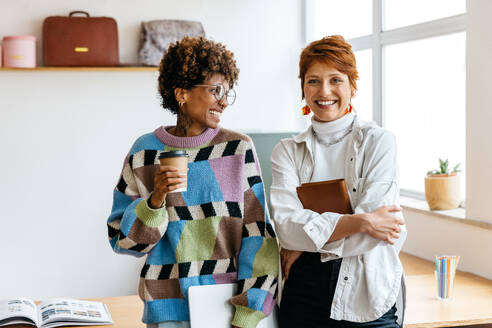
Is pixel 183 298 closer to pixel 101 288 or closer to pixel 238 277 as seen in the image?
pixel 238 277

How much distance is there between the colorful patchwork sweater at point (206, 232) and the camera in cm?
143

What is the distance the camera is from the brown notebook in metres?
1.50

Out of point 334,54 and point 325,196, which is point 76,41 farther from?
point 325,196

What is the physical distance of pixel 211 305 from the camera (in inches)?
56.3

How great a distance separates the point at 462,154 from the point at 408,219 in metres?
0.42

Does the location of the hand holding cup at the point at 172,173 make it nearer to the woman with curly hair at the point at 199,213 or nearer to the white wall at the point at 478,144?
the woman with curly hair at the point at 199,213

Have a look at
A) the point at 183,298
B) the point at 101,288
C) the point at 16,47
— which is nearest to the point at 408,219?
the point at 183,298

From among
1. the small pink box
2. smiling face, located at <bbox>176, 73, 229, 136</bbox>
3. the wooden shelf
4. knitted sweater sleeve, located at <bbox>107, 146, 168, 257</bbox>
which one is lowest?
knitted sweater sleeve, located at <bbox>107, 146, 168, 257</bbox>

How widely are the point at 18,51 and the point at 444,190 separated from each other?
2611 millimetres

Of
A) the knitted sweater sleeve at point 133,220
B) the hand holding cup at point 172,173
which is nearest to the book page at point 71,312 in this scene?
the knitted sweater sleeve at point 133,220

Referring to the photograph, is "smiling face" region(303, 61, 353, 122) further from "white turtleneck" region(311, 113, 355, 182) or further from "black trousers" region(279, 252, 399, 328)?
"black trousers" region(279, 252, 399, 328)

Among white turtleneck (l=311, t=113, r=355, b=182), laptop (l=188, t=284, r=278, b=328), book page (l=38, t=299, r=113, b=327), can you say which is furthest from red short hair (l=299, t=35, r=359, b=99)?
book page (l=38, t=299, r=113, b=327)

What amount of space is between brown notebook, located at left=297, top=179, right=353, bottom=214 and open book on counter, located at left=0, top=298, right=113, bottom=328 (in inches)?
33.1

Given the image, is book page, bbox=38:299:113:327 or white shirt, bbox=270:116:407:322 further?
book page, bbox=38:299:113:327
